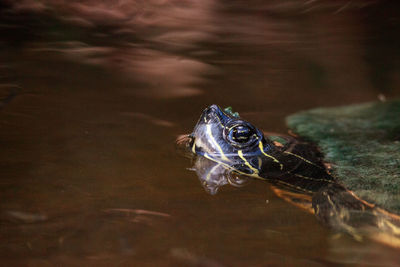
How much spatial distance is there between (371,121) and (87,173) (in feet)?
7.51

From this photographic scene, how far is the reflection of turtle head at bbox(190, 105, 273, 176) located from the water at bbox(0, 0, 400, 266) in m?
0.21

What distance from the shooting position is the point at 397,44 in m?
6.71

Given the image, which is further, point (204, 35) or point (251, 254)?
point (204, 35)

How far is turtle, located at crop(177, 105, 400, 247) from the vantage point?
2.22 m

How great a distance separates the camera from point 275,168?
2.66 m

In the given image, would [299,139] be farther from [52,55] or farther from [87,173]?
[52,55]

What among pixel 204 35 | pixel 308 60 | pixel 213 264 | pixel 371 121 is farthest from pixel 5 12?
pixel 213 264

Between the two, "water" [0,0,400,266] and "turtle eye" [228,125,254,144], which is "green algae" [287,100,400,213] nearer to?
"water" [0,0,400,266]

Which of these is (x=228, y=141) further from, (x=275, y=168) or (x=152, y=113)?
(x=152, y=113)

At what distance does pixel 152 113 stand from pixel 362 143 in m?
1.51

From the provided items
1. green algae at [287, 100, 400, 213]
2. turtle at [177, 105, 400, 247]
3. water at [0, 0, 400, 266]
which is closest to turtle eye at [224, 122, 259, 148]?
turtle at [177, 105, 400, 247]

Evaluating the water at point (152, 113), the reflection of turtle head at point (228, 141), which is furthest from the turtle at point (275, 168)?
the water at point (152, 113)

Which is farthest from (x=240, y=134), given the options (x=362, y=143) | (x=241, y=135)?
(x=362, y=143)

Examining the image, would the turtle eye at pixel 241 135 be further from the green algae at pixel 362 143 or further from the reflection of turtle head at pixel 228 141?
the green algae at pixel 362 143
